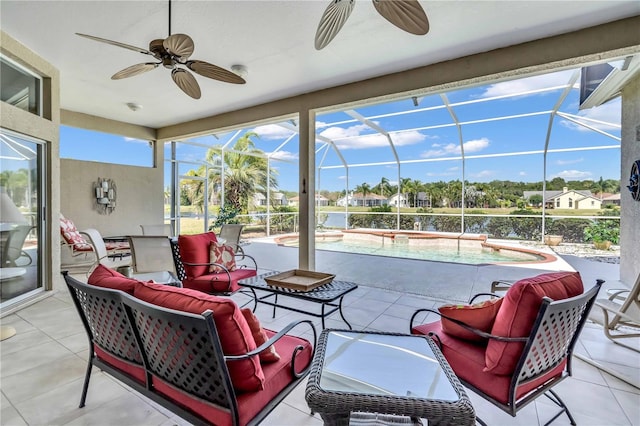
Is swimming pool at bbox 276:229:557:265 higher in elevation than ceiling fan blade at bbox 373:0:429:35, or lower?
lower

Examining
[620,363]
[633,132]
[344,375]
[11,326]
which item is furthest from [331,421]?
[633,132]

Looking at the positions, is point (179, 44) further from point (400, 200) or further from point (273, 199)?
point (273, 199)

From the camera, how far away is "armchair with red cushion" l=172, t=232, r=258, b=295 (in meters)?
3.35

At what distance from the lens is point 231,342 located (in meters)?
1.24

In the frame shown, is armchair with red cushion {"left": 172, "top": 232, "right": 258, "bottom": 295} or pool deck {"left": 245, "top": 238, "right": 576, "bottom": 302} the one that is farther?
pool deck {"left": 245, "top": 238, "right": 576, "bottom": 302}

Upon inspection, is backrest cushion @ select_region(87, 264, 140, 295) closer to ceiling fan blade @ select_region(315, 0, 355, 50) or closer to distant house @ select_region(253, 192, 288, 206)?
ceiling fan blade @ select_region(315, 0, 355, 50)

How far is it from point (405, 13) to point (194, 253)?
3.12 metres

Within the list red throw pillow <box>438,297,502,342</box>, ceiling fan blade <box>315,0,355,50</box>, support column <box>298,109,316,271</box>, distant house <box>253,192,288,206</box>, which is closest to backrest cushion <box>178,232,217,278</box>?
support column <box>298,109,316,271</box>

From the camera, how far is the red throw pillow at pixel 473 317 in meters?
1.66

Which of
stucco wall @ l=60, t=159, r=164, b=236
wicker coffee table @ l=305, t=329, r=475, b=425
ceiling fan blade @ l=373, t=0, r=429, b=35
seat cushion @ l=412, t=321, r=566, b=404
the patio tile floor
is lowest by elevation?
the patio tile floor

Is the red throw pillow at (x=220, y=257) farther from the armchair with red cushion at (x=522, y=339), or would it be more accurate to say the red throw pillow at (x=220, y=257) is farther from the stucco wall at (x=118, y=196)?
the stucco wall at (x=118, y=196)

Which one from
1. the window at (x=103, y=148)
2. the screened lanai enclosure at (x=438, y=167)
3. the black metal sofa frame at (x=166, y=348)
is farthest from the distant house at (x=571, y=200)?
the window at (x=103, y=148)

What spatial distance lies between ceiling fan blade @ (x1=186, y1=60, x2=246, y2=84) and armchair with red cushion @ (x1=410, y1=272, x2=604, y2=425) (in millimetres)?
2739

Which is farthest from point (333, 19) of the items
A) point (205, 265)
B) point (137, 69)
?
point (205, 265)
